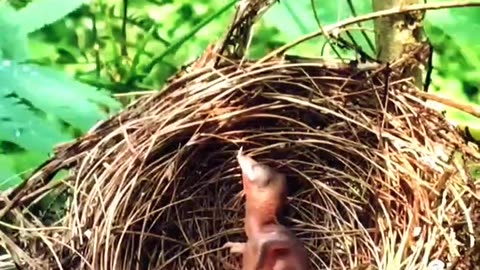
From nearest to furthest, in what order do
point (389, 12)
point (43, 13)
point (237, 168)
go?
1. point (389, 12)
2. point (237, 168)
3. point (43, 13)

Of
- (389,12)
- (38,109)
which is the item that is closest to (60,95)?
(38,109)

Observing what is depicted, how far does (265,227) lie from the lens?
1.03m

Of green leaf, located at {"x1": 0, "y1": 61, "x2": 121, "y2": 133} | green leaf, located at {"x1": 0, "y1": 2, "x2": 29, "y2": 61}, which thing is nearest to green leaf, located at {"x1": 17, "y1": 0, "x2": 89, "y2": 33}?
green leaf, located at {"x1": 0, "y1": 2, "x2": 29, "y2": 61}

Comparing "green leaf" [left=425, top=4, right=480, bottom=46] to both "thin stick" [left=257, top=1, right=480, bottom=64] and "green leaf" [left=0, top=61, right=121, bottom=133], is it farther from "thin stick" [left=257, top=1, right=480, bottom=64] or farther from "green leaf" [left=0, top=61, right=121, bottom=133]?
"green leaf" [left=0, top=61, right=121, bottom=133]

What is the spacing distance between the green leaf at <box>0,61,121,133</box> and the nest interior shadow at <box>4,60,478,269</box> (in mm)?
19

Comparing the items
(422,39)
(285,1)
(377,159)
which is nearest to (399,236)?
(377,159)

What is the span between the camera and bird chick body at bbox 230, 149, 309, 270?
1.01 meters

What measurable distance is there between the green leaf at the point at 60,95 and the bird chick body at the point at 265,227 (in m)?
0.14

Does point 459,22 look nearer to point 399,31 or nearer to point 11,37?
point 399,31

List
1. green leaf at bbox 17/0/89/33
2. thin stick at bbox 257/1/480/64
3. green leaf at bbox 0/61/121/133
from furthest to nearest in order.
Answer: green leaf at bbox 17/0/89/33
green leaf at bbox 0/61/121/133
thin stick at bbox 257/1/480/64

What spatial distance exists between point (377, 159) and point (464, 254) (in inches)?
7.2

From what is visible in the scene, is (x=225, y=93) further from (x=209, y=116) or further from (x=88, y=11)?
(x=88, y=11)

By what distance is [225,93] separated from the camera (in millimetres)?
1060

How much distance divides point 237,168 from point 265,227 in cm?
10
